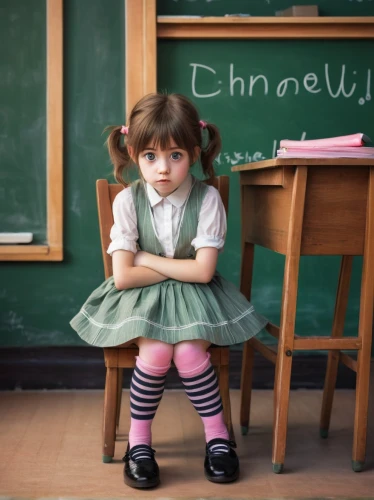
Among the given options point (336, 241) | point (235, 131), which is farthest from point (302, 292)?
point (336, 241)

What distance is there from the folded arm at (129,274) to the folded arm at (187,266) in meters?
0.01

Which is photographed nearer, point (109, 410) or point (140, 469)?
point (140, 469)

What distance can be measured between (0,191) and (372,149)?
1592 mm

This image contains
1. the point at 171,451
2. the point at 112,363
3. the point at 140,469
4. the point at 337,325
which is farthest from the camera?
the point at 337,325

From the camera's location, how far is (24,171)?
296cm

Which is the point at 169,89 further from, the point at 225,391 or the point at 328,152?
the point at 225,391

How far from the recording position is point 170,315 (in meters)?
2.04

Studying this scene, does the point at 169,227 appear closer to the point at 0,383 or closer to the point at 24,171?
the point at 24,171

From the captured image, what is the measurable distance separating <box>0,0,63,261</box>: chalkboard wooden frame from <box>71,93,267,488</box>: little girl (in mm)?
742

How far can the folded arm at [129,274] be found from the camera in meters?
2.12

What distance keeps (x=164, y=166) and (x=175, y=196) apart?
0.14 meters

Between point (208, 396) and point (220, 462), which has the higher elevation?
point (208, 396)

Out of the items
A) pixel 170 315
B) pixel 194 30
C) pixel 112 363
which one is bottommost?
pixel 112 363

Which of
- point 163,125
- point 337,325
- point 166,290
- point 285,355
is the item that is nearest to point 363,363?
point 285,355
